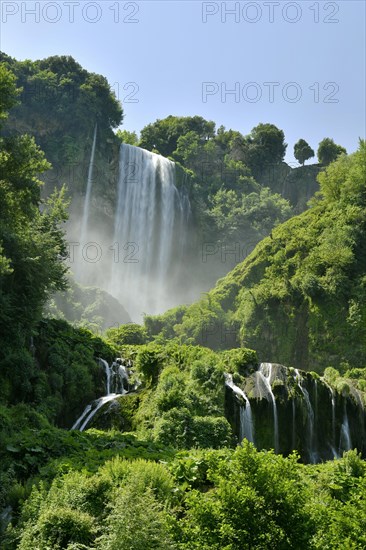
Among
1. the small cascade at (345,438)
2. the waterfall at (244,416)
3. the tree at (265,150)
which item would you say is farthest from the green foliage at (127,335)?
the tree at (265,150)

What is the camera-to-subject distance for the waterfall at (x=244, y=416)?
1847cm

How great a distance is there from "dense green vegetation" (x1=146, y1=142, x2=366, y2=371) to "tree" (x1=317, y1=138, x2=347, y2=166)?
3304 cm

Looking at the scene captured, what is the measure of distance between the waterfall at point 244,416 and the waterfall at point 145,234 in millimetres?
37579

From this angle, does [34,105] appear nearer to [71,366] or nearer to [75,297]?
[75,297]

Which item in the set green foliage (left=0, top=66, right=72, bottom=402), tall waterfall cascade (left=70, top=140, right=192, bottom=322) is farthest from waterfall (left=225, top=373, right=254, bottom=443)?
tall waterfall cascade (left=70, top=140, right=192, bottom=322)

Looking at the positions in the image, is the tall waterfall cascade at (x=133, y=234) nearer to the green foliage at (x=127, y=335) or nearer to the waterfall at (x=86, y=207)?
the waterfall at (x=86, y=207)

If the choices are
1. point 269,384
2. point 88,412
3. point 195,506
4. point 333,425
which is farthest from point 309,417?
point 195,506

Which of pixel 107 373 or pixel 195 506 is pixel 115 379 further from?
pixel 195 506

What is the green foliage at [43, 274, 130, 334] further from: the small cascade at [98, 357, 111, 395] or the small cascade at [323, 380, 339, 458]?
the small cascade at [323, 380, 339, 458]

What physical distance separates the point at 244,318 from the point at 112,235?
25137 millimetres

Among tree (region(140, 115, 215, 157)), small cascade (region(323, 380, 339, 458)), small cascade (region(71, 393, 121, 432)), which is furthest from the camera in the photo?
tree (region(140, 115, 215, 157))

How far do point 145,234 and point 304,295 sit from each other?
87.9ft

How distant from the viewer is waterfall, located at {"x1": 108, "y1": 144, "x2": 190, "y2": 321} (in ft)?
190

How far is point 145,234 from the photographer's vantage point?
190ft
